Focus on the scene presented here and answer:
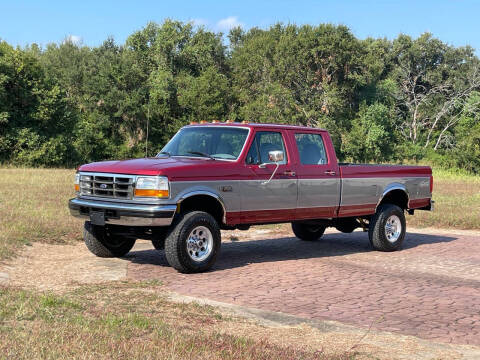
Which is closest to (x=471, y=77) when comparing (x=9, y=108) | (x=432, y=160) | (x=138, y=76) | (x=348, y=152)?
(x=432, y=160)

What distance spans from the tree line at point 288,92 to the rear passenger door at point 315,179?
140 feet

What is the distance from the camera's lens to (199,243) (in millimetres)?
9797

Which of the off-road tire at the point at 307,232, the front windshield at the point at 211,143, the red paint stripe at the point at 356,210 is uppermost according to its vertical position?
the front windshield at the point at 211,143

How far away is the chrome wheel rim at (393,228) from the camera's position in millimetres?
12930

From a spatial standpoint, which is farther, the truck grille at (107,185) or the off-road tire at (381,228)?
the off-road tire at (381,228)

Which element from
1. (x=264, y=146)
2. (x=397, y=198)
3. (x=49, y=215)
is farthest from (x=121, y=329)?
(x=49, y=215)

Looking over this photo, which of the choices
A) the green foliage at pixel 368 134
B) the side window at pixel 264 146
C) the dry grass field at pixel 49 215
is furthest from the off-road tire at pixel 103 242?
the green foliage at pixel 368 134

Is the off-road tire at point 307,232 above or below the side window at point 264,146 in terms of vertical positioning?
below

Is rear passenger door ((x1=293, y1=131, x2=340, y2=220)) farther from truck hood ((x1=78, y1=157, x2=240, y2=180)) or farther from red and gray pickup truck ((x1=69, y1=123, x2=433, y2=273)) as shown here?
truck hood ((x1=78, y1=157, x2=240, y2=180))

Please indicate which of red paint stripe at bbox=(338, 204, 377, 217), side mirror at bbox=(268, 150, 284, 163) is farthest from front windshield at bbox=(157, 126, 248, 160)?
red paint stripe at bbox=(338, 204, 377, 217)

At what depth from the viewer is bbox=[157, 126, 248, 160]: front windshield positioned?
34.8 feet

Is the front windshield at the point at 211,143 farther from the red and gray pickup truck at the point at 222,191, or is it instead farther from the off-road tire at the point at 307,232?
the off-road tire at the point at 307,232

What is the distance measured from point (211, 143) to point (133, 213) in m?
1.99

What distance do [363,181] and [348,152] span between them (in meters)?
49.5
